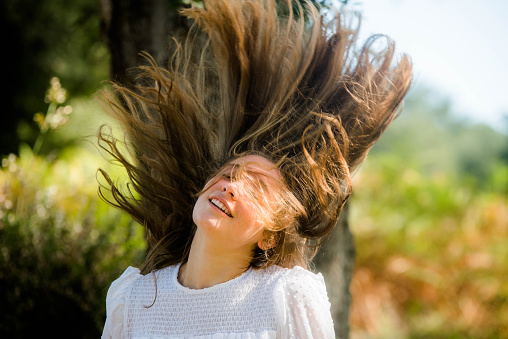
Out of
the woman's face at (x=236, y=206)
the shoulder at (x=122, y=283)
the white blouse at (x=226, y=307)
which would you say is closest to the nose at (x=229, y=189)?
the woman's face at (x=236, y=206)

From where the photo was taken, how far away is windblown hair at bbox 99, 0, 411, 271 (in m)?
2.02

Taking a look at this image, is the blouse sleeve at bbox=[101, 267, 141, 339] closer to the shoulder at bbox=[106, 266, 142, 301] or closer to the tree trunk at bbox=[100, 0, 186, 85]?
the shoulder at bbox=[106, 266, 142, 301]

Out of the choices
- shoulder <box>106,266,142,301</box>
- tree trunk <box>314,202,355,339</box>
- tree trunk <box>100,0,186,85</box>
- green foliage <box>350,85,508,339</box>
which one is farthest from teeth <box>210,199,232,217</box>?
green foliage <box>350,85,508,339</box>

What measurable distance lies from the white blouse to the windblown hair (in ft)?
0.38

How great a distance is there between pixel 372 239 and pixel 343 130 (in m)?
5.15

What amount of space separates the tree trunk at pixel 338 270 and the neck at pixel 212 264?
86 centimetres

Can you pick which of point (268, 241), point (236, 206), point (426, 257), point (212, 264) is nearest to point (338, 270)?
point (268, 241)

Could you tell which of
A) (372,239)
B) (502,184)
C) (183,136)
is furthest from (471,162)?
(183,136)

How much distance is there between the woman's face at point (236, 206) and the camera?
1.86 m

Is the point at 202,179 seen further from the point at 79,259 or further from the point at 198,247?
the point at 79,259

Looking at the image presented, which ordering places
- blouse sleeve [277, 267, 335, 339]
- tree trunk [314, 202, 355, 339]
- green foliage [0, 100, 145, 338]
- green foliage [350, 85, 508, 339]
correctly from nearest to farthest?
blouse sleeve [277, 267, 335, 339] < tree trunk [314, 202, 355, 339] < green foliage [0, 100, 145, 338] < green foliage [350, 85, 508, 339]

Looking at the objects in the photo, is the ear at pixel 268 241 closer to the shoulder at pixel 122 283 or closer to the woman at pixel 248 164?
the woman at pixel 248 164

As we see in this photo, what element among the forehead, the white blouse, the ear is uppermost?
the forehead

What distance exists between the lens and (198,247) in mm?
1992
